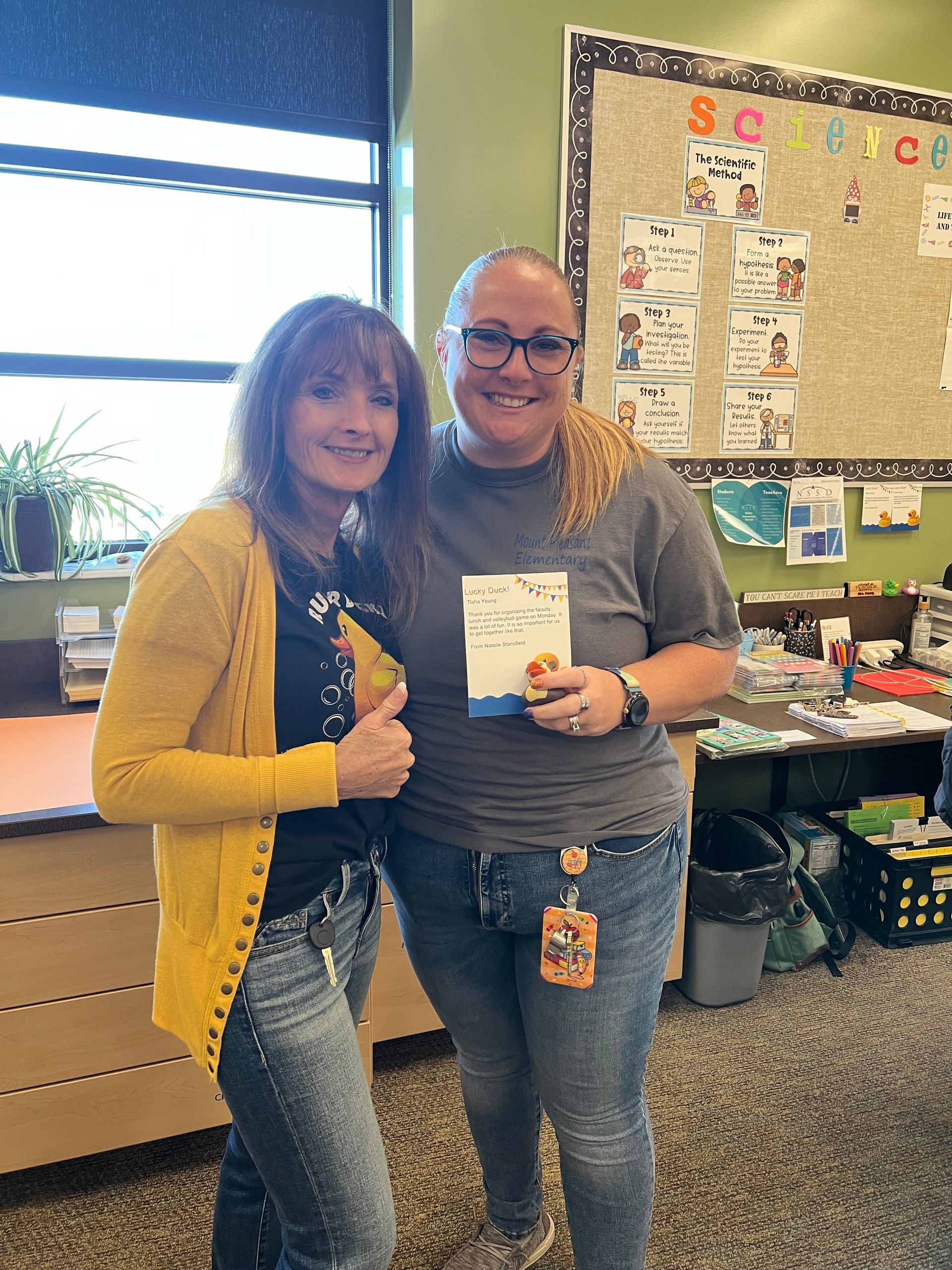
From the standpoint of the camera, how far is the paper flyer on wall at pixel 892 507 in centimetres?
288

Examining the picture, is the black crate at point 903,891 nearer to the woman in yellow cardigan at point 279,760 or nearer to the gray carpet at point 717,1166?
the gray carpet at point 717,1166

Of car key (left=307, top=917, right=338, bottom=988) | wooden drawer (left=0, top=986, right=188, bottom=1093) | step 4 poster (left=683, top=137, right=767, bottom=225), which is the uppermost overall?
step 4 poster (left=683, top=137, right=767, bottom=225)

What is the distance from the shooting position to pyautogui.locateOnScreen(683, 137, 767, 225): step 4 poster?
248cm

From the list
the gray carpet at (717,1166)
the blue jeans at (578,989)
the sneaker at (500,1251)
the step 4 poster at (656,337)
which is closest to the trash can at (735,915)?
the gray carpet at (717,1166)

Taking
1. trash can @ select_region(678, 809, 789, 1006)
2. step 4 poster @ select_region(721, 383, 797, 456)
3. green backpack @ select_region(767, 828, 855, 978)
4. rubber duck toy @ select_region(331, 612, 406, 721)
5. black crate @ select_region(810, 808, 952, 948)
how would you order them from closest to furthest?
rubber duck toy @ select_region(331, 612, 406, 721) → trash can @ select_region(678, 809, 789, 1006) → green backpack @ select_region(767, 828, 855, 978) → black crate @ select_region(810, 808, 952, 948) → step 4 poster @ select_region(721, 383, 797, 456)

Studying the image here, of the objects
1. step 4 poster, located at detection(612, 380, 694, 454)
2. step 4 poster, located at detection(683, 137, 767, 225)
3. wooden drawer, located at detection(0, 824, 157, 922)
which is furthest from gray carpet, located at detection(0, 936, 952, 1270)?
step 4 poster, located at detection(683, 137, 767, 225)

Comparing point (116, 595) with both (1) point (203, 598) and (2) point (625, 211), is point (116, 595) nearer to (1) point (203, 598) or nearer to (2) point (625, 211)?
(1) point (203, 598)

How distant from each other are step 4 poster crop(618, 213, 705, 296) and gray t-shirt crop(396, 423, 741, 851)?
151 cm

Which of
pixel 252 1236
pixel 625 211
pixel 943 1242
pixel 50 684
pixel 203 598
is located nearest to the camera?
pixel 203 598

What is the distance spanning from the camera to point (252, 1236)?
1.17 meters

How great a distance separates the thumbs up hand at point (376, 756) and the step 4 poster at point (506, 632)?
11cm

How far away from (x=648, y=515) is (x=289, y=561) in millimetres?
488

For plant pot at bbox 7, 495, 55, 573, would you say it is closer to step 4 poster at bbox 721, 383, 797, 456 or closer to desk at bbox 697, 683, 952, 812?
desk at bbox 697, 683, 952, 812

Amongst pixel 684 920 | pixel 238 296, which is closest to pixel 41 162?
pixel 238 296
